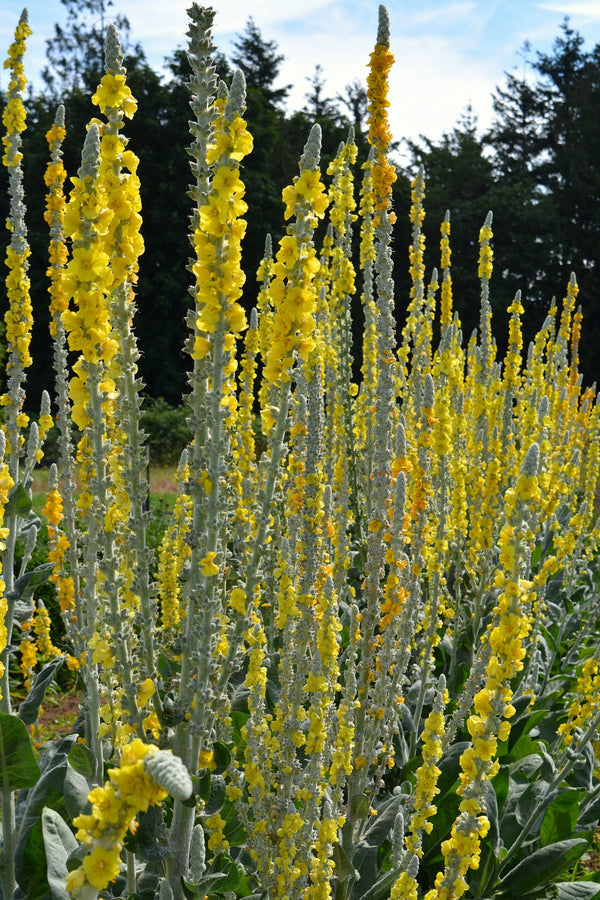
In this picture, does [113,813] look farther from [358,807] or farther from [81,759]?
[358,807]

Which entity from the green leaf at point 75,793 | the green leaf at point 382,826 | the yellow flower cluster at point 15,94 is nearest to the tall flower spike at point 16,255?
the yellow flower cluster at point 15,94

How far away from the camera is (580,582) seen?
6680 millimetres

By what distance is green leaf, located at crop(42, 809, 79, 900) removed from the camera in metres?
2.04

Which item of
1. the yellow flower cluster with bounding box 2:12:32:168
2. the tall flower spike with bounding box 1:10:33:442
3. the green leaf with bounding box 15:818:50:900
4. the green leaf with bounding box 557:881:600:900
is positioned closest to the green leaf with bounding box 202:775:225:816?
the green leaf with bounding box 15:818:50:900

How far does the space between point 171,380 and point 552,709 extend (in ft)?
64.4

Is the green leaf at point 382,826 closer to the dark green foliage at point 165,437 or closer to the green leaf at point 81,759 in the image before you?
the green leaf at point 81,759

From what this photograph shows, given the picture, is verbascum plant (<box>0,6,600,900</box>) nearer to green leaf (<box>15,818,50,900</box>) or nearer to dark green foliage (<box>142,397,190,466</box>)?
green leaf (<box>15,818,50,900</box>)

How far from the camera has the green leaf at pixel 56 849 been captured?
2.04m

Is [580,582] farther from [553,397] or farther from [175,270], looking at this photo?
[175,270]

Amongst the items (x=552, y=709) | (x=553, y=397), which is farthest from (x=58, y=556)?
(x=553, y=397)

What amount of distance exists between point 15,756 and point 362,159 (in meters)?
24.5

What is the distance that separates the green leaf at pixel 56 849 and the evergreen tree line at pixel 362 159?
45.7ft

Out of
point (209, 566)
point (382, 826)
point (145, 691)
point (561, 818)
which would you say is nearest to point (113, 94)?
point (209, 566)

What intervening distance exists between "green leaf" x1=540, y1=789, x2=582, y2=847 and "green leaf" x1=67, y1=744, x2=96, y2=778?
6.50ft
